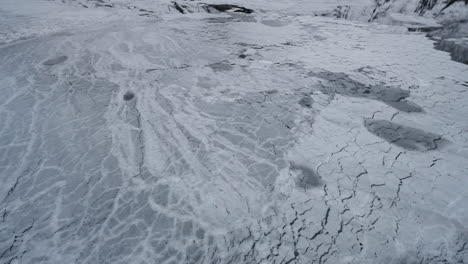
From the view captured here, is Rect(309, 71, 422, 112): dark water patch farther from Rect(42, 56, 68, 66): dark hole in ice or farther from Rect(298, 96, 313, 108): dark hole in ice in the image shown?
Rect(42, 56, 68, 66): dark hole in ice

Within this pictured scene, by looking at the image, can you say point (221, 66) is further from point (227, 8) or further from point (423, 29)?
point (423, 29)

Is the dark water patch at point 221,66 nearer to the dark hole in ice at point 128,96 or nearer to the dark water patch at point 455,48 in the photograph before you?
the dark hole in ice at point 128,96

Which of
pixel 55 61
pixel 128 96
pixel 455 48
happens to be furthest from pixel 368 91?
pixel 55 61

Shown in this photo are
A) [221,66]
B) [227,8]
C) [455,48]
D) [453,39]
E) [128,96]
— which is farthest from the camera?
[227,8]

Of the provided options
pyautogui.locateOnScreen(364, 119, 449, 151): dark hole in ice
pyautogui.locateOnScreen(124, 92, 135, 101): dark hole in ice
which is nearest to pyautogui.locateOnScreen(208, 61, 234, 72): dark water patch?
pyautogui.locateOnScreen(124, 92, 135, 101): dark hole in ice

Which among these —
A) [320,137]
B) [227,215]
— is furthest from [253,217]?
[320,137]

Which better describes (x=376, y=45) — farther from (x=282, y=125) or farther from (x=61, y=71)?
(x=61, y=71)

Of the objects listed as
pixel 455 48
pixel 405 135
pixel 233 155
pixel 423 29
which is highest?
pixel 423 29
